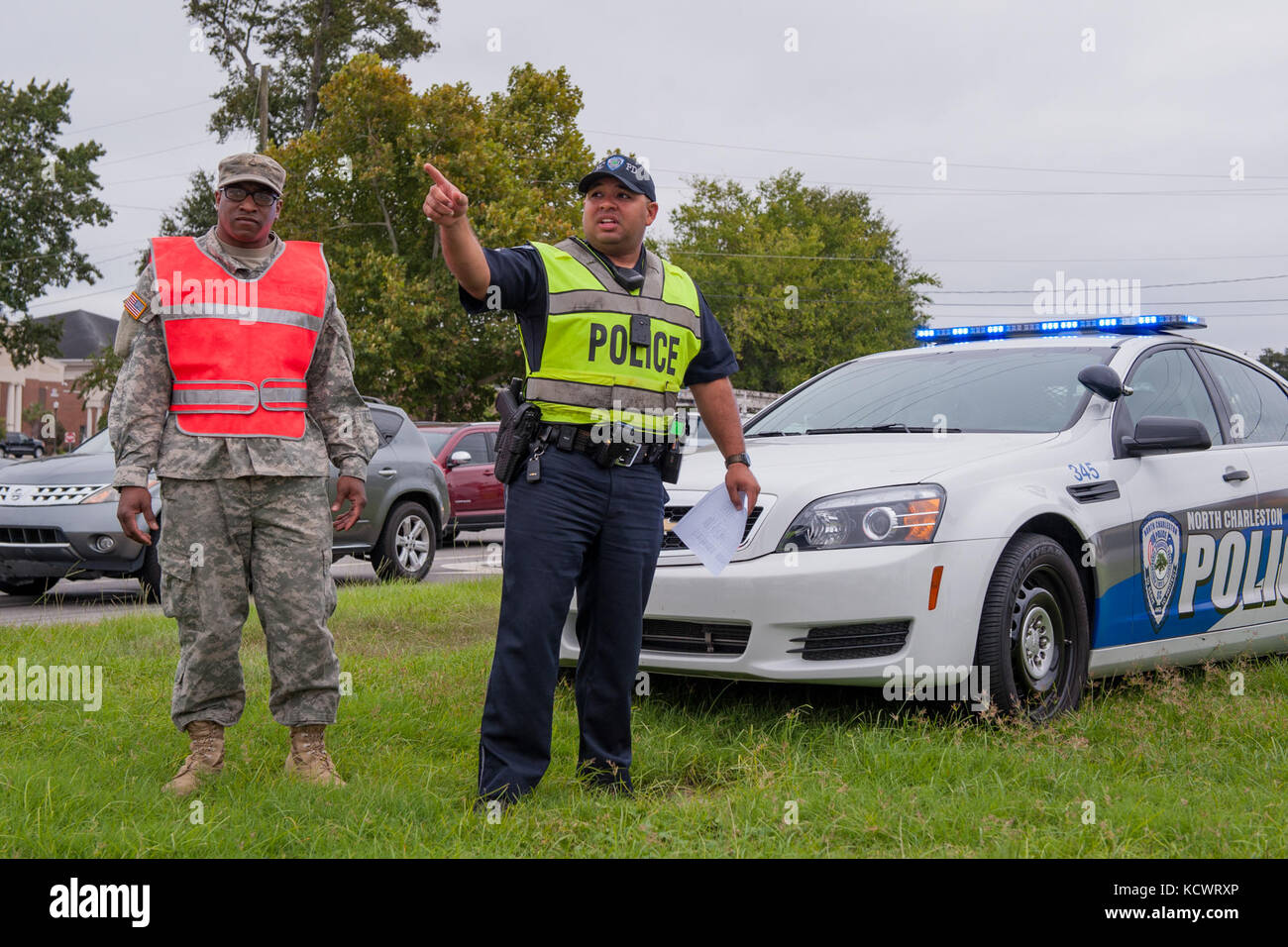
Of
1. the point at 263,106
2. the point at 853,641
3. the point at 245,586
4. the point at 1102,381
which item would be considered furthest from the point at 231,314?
the point at 263,106

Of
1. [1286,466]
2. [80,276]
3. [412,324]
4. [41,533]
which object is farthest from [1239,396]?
[80,276]

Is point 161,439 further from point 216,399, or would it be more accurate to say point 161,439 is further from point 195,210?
point 195,210

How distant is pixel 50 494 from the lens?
340 inches

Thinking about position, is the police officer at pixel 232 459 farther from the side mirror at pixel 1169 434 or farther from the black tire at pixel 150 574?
the black tire at pixel 150 574

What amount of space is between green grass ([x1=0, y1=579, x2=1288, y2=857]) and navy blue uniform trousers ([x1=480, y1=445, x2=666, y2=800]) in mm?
171

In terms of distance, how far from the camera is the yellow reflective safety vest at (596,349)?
145 inches

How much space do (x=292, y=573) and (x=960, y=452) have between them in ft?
7.88

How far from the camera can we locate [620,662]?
3.89 m

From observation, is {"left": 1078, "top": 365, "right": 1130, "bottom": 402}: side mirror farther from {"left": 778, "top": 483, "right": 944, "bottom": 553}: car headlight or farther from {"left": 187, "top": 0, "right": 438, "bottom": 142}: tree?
{"left": 187, "top": 0, "right": 438, "bottom": 142}: tree

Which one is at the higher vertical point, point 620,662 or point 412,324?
point 412,324

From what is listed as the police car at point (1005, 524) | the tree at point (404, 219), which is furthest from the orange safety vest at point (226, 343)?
the tree at point (404, 219)
